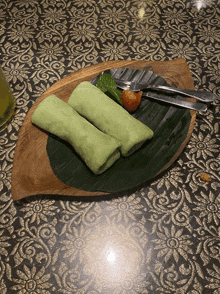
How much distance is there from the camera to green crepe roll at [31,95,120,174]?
0.76 meters

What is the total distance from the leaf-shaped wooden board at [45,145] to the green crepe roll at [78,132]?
5 cm

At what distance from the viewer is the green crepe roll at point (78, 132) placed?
76cm

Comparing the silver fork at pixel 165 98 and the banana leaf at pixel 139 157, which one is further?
the silver fork at pixel 165 98

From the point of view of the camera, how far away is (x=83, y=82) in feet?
2.92

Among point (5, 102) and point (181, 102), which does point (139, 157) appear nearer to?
point (181, 102)

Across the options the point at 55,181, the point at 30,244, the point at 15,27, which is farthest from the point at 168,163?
the point at 15,27

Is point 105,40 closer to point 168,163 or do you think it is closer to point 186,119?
point 186,119

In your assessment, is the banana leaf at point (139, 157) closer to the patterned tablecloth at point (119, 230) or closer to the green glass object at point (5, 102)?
the patterned tablecloth at point (119, 230)

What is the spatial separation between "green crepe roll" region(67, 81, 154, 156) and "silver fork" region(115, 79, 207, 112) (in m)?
0.10

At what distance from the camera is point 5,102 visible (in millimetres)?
925

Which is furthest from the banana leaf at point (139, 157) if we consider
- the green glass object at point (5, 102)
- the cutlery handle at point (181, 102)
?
the green glass object at point (5, 102)

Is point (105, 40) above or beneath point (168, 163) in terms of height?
above

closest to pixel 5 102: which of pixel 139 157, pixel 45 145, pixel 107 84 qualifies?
pixel 45 145

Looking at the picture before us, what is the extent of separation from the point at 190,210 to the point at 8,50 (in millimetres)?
1031
